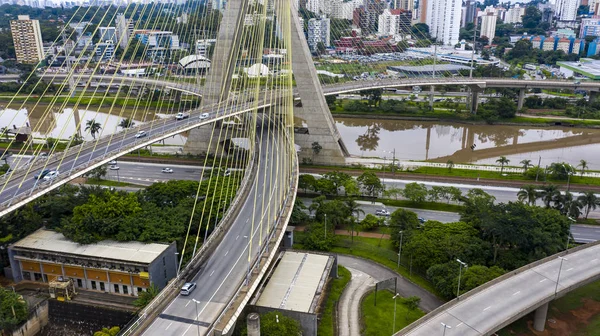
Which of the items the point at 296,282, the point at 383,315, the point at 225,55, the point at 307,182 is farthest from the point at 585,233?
the point at 225,55

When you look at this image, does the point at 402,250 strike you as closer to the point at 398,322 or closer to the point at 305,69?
the point at 398,322

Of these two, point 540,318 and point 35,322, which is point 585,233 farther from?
point 35,322

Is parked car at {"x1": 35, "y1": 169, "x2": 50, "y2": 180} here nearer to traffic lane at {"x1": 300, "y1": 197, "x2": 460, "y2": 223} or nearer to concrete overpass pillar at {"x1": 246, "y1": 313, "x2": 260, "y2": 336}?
concrete overpass pillar at {"x1": 246, "y1": 313, "x2": 260, "y2": 336}

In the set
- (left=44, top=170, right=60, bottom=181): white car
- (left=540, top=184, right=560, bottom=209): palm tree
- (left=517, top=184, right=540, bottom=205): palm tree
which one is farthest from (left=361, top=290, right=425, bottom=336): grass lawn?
(left=44, top=170, right=60, bottom=181): white car

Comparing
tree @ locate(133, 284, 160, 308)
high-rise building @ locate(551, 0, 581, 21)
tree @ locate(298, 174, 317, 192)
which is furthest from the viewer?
high-rise building @ locate(551, 0, 581, 21)

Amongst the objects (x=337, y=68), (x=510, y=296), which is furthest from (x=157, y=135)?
(x=337, y=68)

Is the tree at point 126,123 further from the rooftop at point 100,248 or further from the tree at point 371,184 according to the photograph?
the tree at point 371,184

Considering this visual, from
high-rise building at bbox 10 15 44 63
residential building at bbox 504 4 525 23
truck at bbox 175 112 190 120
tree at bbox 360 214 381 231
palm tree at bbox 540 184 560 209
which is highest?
residential building at bbox 504 4 525 23
